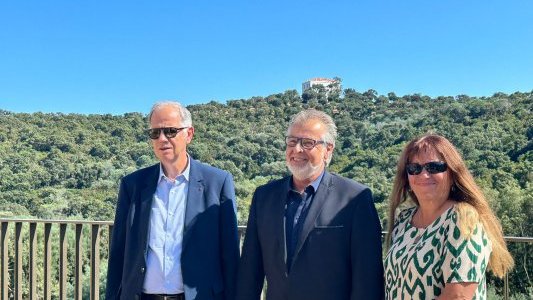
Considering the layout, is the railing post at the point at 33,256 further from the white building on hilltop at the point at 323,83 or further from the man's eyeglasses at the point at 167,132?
the white building on hilltop at the point at 323,83

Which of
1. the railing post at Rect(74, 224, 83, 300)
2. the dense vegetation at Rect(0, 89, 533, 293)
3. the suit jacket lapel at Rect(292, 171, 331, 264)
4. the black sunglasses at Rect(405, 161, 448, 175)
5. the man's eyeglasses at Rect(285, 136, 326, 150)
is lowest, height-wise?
the railing post at Rect(74, 224, 83, 300)

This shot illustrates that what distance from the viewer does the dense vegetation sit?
50.0 feet

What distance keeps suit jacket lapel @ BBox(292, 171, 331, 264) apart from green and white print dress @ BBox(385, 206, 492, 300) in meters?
0.32

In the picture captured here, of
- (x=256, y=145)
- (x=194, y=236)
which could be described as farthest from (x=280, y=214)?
(x=256, y=145)

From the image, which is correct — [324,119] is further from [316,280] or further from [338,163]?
[338,163]

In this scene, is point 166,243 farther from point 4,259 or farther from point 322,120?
point 4,259

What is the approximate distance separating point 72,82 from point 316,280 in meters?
28.0

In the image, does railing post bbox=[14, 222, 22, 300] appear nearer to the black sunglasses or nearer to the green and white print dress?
the green and white print dress

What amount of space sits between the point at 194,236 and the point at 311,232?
0.53 metres

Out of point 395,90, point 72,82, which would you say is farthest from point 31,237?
point 395,90

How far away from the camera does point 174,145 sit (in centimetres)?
243

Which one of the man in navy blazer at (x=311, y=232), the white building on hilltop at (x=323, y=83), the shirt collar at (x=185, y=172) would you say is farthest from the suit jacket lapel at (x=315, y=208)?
the white building on hilltop at (x=323, y=83)

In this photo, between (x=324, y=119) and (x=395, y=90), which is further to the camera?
(x=395, y=90)

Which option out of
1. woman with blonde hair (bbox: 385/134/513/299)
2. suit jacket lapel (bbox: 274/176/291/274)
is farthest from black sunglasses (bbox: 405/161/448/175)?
suit jacket lapel (bbox: 274/176/291/274)
